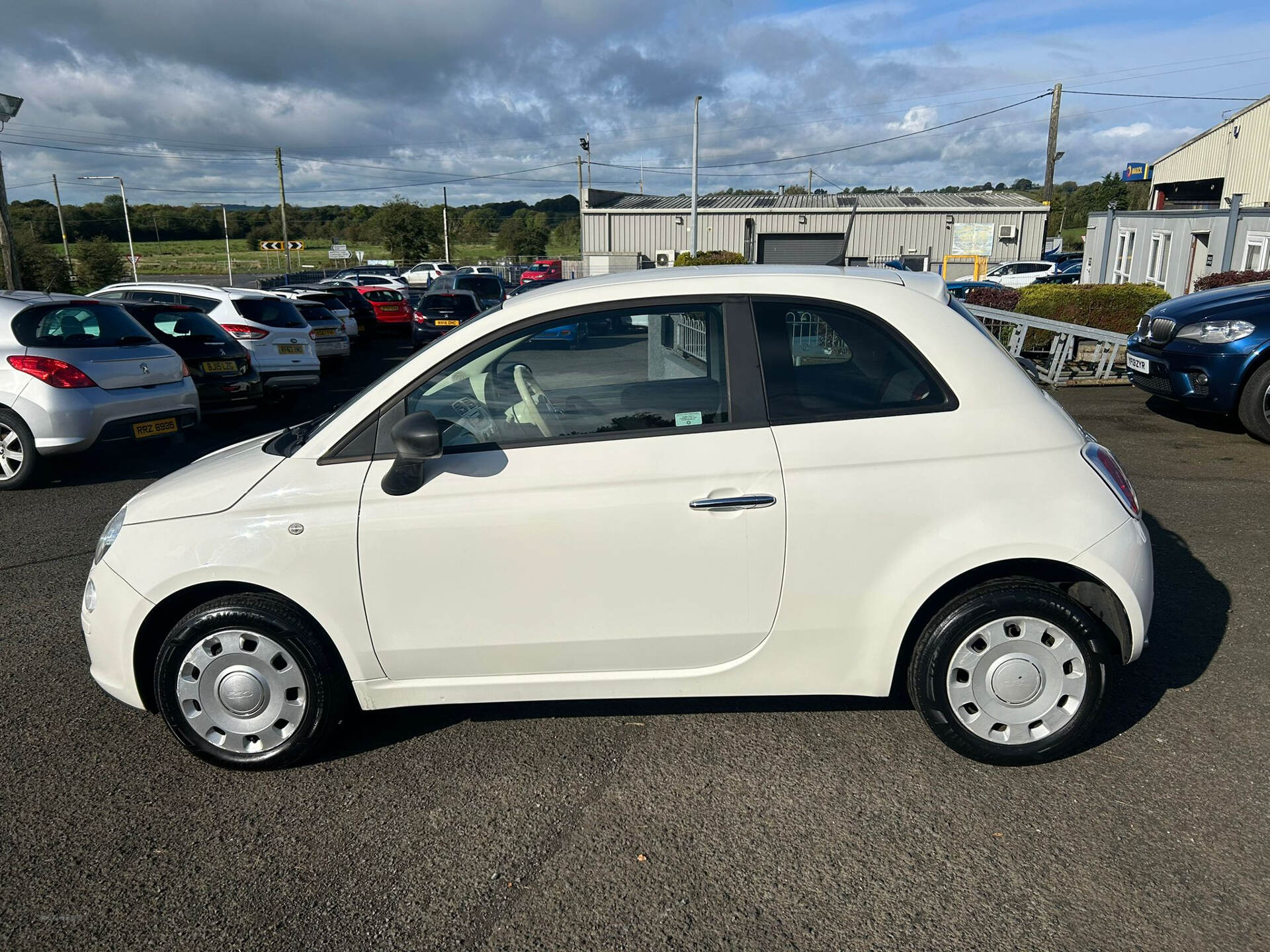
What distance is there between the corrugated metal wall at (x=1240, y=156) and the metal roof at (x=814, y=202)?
1127 cm

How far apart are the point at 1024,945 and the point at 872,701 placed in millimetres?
1450

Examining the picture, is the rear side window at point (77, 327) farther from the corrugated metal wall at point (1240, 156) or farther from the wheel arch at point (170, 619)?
the corrugated metal wall at point (1240, 156)

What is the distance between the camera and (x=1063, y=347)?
12.3 m

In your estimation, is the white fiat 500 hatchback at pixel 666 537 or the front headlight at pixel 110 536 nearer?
the white fiat 500 hatchback at pixel 666 537

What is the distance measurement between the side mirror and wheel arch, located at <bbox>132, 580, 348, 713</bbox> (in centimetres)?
62

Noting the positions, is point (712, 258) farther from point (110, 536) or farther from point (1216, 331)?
point (110, 536)

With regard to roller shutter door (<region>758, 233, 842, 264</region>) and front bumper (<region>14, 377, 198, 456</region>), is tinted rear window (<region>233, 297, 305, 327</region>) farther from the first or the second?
roller shutter door (<region>758, 233, 842, 264</region>)

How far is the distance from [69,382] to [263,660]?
5844mm

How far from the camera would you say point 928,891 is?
2.74 meters

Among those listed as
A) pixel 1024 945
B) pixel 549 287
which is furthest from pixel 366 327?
pixel 1024 945

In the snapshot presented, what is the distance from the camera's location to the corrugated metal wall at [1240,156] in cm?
2953

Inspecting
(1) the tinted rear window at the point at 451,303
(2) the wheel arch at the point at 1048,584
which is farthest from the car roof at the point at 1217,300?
(1) the tinted rear window at the point at 451,303

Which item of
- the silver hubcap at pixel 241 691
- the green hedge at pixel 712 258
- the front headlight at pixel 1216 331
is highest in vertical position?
the green hedge at pixel 712 258

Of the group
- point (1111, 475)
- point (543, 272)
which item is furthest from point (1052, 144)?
point (1111, 475)
